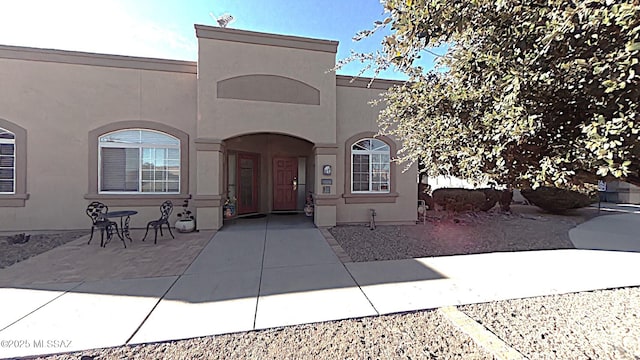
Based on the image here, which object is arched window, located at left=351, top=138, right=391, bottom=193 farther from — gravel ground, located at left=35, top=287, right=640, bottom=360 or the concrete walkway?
gravel ground, located at left=35, top=287, right=640, bottom=360

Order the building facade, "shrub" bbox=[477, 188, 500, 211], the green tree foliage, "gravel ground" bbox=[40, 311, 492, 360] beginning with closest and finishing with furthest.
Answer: the green tree foliage, "gravel ground" bbox=[40, 311, 492, 360], the building facade, "shrub" bbox=[477, 188, 500, 211]

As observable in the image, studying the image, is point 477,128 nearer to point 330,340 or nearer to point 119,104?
point 330,340

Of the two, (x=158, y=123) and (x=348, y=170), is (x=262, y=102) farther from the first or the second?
(x=348, y=170)

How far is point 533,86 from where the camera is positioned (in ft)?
6.70

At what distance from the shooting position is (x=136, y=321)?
2.98 m

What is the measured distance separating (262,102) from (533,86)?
679 centimetres

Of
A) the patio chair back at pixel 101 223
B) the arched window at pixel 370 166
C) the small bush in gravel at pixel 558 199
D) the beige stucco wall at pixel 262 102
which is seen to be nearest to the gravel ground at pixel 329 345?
the patio chair back at pixel 101 223

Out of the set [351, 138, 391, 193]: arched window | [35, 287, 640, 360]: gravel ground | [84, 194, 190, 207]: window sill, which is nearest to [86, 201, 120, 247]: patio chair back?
[84, 194, 190, 207]: window sill

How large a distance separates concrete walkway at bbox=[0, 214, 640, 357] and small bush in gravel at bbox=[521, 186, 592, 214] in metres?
6.25

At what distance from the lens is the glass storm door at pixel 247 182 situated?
401 inches

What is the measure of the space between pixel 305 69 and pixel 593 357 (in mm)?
8092


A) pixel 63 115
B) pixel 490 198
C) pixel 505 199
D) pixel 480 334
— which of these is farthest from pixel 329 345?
pixel 505 199

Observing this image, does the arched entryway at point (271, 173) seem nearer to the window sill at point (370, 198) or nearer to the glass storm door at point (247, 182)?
the glass storm door at point (247, 182)

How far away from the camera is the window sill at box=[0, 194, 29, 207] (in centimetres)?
717
